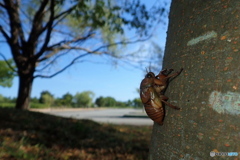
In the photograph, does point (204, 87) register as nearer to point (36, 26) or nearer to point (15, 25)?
point (15, 25)

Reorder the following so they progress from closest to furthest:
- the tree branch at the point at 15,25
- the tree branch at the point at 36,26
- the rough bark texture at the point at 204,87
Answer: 1. the rough bark texture at the point at 204,87
2. the tree branch at the point at 15,25
3. the tree branch at the point at 36,26

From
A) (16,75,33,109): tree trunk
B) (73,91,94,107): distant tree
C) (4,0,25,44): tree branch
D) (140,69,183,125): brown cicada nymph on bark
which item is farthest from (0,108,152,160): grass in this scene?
(73,91,94,107): distant tree

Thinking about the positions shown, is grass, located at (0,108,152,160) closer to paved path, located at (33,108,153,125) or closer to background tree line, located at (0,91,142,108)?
paved path, located at (33,108,153,125)

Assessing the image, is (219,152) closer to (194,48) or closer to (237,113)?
(237,113)

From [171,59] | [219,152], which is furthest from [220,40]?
[219,152]

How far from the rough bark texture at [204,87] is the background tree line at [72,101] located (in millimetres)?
36046

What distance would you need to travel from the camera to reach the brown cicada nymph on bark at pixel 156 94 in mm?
1203

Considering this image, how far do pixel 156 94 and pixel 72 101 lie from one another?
183 feet

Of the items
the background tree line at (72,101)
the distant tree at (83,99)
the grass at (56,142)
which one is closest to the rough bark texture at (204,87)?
the grass at (56,142)

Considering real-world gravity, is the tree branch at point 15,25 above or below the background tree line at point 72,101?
above

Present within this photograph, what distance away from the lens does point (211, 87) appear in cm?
99

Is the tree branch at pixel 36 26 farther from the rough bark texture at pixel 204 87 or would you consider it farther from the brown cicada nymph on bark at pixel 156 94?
the rough bark texture at pixel 204 87

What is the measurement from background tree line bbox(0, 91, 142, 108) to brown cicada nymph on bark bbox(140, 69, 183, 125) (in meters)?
35.9

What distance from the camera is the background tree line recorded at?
42378 mm
